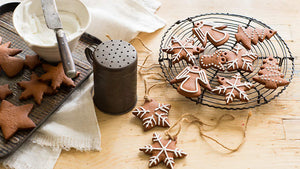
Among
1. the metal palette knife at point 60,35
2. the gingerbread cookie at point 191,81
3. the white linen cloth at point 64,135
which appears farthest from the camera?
the gingerbread cookie at point 191,81

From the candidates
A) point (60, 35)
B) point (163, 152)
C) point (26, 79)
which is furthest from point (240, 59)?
point (26, 79)

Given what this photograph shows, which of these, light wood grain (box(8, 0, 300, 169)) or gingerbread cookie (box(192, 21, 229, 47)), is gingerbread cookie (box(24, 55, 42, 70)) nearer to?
light wood grain (box(8, 0, 300, 169))

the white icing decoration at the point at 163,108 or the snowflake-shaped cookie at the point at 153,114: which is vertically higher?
the white icing decoration at the point at 163,108

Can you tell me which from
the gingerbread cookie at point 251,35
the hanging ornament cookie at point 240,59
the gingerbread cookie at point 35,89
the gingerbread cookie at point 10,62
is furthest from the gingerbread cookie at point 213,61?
the gingerbread cookie at point 10,62

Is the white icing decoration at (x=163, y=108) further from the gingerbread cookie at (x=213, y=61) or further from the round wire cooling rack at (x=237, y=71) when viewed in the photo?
the gingerbread cookie at (x=213, y=61)

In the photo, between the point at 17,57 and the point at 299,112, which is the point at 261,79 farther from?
the point at 17,57

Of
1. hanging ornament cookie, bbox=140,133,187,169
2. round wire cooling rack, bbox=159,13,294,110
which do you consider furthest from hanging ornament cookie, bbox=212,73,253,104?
hanging ornament cookie, bbox=140,133,187,169

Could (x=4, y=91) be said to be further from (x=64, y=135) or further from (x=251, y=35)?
(x=251, y=35)

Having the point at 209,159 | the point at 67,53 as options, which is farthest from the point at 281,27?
the point at 67,53
